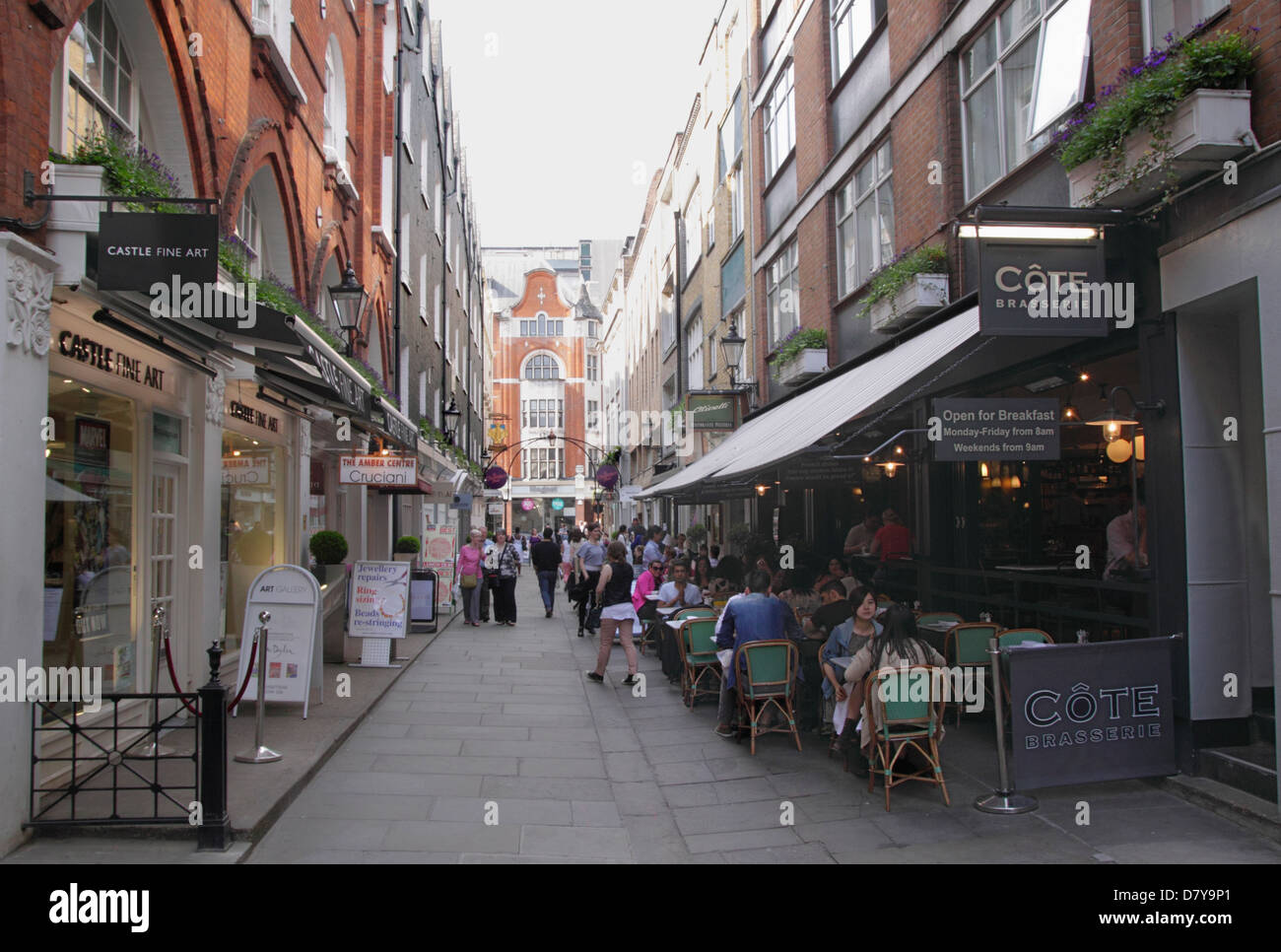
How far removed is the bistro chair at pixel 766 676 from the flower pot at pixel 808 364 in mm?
7202

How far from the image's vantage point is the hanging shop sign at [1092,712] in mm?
5754

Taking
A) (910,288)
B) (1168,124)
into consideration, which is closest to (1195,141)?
(1168,124)

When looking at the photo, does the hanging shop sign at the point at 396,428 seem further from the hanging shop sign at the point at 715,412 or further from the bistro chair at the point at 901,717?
the bistro chair at the point at 901,717

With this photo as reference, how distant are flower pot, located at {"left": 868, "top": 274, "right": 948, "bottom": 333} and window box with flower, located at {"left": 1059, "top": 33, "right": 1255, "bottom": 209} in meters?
3.33

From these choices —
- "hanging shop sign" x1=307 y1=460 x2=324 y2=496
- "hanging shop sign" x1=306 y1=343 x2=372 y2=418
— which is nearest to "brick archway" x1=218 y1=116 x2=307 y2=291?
"hanging shop sign" x1=306 y1=343 x2=372 y2=418

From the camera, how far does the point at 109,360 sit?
22.1 feet

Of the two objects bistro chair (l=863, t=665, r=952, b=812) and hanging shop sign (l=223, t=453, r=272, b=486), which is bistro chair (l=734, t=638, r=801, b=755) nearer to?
bistro chair (l=863, t=665, r=952, b=812)

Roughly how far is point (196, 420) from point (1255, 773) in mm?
8600

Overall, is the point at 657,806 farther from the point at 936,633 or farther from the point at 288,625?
the point at 288,625

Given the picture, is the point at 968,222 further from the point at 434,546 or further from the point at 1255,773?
the point at 434,546

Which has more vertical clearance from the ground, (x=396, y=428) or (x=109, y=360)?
(x=396, y=428)

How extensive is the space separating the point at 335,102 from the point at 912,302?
11.2m

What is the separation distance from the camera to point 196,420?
27.7 feet
